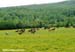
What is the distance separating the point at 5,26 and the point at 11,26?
281cm

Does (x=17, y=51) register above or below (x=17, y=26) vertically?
above

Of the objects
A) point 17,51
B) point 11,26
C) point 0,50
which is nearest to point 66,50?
point 17,51

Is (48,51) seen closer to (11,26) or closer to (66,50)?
(66,50)

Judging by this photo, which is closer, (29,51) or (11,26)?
(29,51)

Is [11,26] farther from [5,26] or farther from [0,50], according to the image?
[0,50]

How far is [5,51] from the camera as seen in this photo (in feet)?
A: 83.6

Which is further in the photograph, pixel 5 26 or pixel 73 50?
pixel 5 26

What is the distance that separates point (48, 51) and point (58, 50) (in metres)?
1.14

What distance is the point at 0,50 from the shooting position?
26.4 m

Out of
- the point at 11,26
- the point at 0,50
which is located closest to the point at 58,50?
the point at 0,50

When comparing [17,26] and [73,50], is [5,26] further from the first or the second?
[73,50]

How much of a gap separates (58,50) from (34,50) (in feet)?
7.38

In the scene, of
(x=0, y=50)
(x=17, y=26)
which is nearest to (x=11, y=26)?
(x=17, y=26)

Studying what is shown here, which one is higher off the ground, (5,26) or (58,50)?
(58,50)
